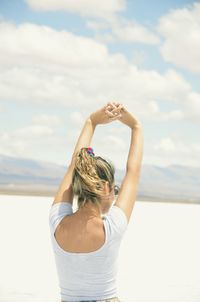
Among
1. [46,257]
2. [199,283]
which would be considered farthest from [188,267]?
[46,257]

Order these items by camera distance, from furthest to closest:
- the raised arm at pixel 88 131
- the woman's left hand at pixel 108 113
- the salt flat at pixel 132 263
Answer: the salt flat at pixel 132 263 → the woman's left hand at pixel 108 113 → the raised arm at pixel 88 131

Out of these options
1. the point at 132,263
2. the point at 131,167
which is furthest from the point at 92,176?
the point at 132,263

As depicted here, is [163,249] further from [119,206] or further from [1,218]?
[119,206]

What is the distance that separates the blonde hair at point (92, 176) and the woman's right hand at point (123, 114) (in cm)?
28

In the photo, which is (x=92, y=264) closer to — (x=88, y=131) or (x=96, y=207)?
(x=96, y=207)

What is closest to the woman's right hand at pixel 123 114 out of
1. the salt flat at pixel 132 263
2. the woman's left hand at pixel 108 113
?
the woman's left hand at pixel 108 113

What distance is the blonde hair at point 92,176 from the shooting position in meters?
1.62

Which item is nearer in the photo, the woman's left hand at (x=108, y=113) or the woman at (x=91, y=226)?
the woman at (x=91, y=226)

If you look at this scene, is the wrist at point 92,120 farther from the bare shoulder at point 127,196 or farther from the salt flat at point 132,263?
the salt flat at point 132,263

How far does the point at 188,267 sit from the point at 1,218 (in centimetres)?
535

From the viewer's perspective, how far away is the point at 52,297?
16.1ft

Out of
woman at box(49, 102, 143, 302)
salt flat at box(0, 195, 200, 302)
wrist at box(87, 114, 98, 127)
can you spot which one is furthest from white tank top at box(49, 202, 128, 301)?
salt flat at box(0, 195, 200, 302)

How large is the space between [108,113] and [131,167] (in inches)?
8.5

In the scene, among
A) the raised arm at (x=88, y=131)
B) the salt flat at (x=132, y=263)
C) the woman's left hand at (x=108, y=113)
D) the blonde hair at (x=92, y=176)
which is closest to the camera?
the blonde hair at (x=92, y=176)
